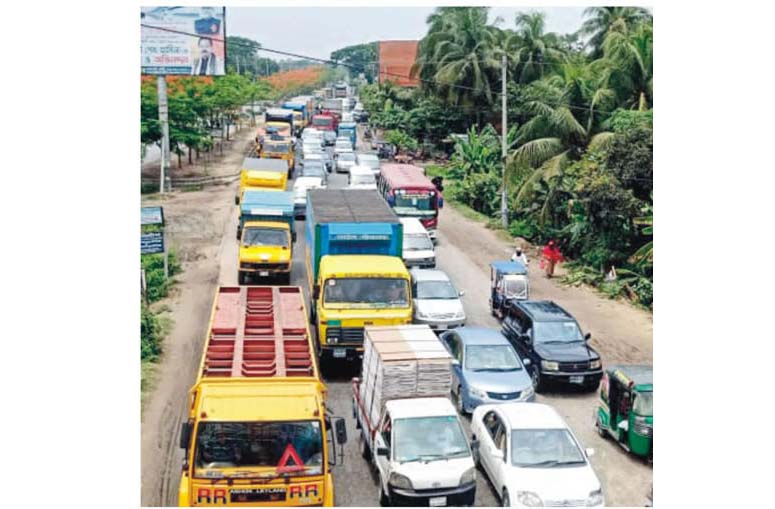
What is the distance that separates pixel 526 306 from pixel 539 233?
14986 mm

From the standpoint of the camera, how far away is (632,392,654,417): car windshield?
579 inches

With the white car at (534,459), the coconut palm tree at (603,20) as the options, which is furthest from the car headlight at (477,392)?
the coconut palm tree at (603,20)

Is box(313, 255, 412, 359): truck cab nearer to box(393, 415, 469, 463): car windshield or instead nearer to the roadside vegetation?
box(393, 415, 469, 463): car windshield

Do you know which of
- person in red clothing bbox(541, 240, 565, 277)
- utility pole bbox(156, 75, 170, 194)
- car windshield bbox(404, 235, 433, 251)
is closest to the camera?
car windshield bbox(404, 235, 433, 251)

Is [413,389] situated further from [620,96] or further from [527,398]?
[620,96]

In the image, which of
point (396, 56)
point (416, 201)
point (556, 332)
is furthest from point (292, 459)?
point (396, 56)

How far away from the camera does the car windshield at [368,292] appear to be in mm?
18484

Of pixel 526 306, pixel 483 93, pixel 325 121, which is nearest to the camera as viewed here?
pixel 526 306

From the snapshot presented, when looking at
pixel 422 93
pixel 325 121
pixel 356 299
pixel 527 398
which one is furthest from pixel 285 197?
pixel 325 121

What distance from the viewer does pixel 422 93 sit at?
6319cm

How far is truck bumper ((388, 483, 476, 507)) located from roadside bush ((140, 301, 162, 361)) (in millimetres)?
8419

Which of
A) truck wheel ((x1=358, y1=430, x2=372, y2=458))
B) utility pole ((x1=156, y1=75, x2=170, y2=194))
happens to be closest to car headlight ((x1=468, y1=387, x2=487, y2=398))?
truck wheel ((x1=358, y1=430, x2=372, y2=458))

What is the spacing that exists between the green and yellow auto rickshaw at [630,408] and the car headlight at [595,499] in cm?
229

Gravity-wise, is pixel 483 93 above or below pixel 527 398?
above
